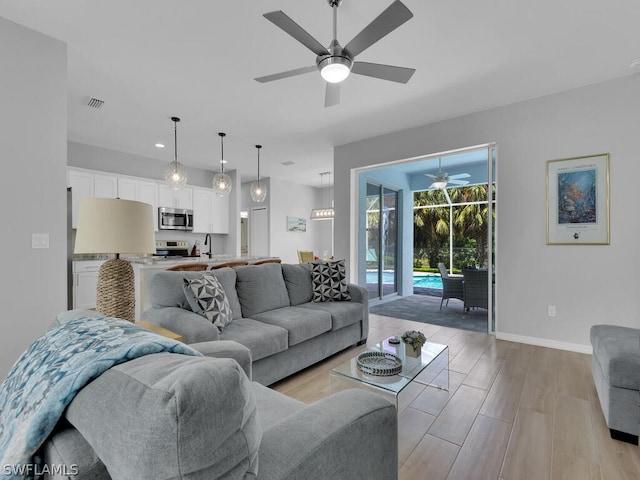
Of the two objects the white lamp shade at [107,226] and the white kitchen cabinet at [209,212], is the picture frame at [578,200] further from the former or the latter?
the white kitchen cabinet at [209,212]

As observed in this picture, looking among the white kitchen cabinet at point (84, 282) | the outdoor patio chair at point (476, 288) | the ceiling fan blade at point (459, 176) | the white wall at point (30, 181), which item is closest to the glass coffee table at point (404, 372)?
the outdoor patio chair at point (476, 288)

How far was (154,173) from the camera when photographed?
6.13 meters

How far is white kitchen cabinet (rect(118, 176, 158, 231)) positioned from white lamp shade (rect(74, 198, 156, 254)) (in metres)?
4.27

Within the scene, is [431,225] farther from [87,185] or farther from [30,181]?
[30,181]

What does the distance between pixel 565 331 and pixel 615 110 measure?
91.4 inches

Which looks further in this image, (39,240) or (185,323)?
(39,240)

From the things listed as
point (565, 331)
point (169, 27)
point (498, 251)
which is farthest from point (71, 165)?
point (565, 331)

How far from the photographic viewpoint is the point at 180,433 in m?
0.54

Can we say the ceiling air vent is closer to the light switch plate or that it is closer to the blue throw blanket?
the light switch plate

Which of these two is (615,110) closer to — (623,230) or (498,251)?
(623,230)

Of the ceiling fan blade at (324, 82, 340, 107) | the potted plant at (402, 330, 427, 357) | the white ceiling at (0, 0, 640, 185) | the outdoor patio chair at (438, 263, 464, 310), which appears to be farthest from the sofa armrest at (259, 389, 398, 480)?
the outdoor patio chair at (438, 263, 464, 310)

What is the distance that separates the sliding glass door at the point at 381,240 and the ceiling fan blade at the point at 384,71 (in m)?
3.52

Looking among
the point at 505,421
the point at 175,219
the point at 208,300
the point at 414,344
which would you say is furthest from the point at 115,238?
the point at 175,219

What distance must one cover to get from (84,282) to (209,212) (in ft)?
8.78
